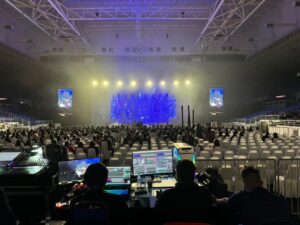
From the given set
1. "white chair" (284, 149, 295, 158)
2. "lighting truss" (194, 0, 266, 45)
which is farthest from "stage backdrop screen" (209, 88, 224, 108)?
"white chair" (284, 149, 295, 158)

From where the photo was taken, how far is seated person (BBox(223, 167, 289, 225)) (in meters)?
3.26

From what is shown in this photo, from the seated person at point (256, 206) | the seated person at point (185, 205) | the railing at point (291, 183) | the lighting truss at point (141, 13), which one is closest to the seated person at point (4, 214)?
the seated person at point (185, 205)

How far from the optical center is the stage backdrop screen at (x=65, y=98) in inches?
1362

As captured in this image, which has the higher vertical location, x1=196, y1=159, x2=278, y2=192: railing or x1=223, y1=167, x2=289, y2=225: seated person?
x1=223, y1=167, x2=289, y2=225: seated person

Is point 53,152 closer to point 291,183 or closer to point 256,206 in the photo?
point 256,206

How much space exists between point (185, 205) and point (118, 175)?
6.73 ft

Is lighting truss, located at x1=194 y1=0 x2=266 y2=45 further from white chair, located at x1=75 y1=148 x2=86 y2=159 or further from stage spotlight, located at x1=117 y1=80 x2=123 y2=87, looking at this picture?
white chair, located at x1=75 y1=148 x2=86 y2=159

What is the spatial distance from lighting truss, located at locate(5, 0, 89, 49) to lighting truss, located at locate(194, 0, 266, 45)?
9670 mm

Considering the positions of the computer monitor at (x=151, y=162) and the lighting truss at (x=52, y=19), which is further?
the lighting truss at (x=52, y=19)

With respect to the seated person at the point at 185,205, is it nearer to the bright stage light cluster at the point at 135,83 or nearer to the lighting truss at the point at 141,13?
the lighting truss at the point at 141,13

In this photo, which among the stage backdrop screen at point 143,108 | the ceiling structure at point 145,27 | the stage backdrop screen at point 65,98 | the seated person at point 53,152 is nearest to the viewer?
the seated person at point 53,152

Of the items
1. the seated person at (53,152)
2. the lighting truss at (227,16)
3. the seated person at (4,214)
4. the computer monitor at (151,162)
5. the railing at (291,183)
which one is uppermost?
the lighting truss at (227,16)

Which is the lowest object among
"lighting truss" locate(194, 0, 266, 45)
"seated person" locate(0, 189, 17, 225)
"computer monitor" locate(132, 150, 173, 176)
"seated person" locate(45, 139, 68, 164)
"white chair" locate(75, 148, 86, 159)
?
"white chair" locate(75, 148, 86, 159)

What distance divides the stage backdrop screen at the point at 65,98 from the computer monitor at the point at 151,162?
30532mm
